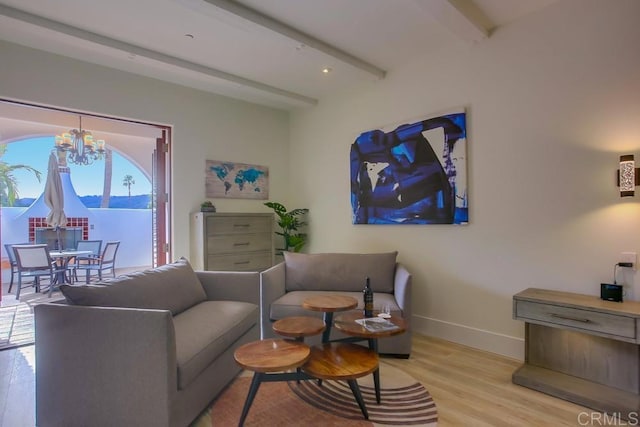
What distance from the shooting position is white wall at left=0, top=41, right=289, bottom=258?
3326 millimetres

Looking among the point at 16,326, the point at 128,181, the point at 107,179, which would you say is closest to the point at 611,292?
the point at 16,326

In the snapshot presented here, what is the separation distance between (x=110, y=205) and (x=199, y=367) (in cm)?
636

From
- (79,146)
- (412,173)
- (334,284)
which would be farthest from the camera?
(79,146)

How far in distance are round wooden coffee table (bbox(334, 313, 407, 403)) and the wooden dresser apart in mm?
2267

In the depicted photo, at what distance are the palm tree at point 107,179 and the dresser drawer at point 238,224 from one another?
3704mm

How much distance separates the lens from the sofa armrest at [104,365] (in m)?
1.79

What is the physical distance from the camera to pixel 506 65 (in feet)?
9.88

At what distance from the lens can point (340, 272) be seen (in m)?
3.58

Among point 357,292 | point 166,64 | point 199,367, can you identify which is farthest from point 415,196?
point 166,64

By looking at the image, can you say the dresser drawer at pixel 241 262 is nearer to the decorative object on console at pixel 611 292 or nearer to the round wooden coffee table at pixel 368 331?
the round wooden coffee table at pixel 368 331

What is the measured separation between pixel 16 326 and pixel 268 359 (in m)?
3.78

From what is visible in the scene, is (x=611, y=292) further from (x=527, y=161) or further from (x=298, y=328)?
(x=298, y=328)

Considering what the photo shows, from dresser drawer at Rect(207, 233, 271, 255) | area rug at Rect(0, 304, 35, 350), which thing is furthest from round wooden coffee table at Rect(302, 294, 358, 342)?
area rug at Rect(0, 304, 35, 350)

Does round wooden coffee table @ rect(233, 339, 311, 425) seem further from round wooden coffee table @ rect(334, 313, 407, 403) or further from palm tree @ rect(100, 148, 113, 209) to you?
palm tree @ rect(100, 148, 113, 209)
